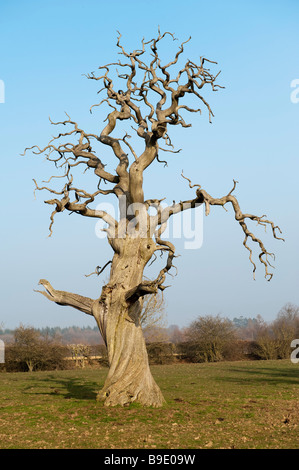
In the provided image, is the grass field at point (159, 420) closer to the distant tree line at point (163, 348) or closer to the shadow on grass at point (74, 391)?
the shadow on grass at point (74, 391)

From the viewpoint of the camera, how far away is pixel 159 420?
12273 mm

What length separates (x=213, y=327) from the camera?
41188 mm

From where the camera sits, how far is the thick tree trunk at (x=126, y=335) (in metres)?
14.2

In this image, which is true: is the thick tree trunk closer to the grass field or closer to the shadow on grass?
the grass field

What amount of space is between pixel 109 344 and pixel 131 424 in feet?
11.0

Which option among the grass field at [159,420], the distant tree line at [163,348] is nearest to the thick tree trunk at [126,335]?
the grass field at [159,420]

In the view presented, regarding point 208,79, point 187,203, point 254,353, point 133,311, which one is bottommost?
point 254,353

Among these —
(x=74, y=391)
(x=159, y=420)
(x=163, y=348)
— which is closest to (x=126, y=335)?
(x=159, y=420)

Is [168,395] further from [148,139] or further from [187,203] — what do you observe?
[148,139]

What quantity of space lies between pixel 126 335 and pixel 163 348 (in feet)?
85.7

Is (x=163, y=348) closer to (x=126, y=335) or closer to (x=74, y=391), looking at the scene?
(x=74, y=391)

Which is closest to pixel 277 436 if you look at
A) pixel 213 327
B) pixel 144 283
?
pixel 144 283
